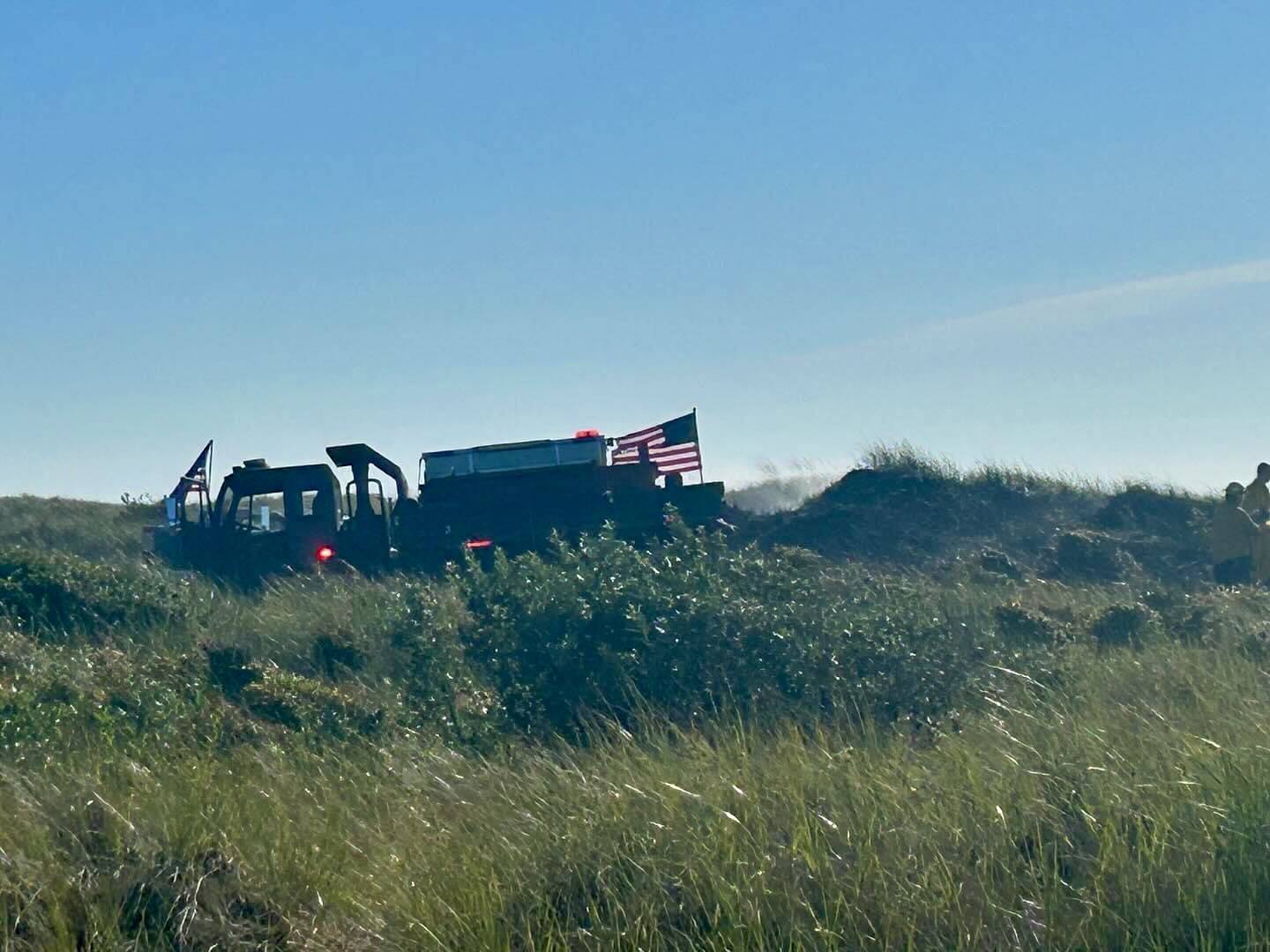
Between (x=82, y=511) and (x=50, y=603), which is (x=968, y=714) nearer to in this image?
(x=50, y=603)

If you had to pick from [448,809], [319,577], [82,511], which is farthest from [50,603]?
[82,511]

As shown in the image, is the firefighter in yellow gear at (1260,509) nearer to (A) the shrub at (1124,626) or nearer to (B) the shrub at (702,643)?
(A) the shrub at (1124,626)

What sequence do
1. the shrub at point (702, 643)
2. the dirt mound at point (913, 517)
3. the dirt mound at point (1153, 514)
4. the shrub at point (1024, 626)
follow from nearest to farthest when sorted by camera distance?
the shrub at point (702, 643) < the shrub at point (1024, 626) < the dirt mound at point (913, 517) < the dirt mound at point (1153, 514)

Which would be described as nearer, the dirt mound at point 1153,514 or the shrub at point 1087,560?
the shrub at point 1087,560

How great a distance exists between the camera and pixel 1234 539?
65.6ft

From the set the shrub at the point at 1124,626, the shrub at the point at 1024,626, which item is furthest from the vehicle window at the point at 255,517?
the shrub at the point at 1124,626

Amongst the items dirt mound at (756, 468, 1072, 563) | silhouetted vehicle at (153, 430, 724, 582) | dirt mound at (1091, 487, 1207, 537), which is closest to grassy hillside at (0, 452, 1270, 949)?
silhouetted vehicle at (153, 430, 724, 582)

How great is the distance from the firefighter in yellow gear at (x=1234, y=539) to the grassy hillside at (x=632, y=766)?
14.5 ft

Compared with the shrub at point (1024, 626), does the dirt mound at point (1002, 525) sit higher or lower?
higher

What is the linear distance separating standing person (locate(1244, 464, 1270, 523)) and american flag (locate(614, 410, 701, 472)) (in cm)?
821

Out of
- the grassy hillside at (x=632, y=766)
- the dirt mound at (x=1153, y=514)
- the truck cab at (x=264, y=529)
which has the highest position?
the truck cab at (x=264, y=529)

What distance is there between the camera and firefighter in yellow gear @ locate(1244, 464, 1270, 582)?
65.1 feet

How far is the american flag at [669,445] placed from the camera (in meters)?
24.5

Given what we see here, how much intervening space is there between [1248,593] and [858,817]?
43.3 ft
